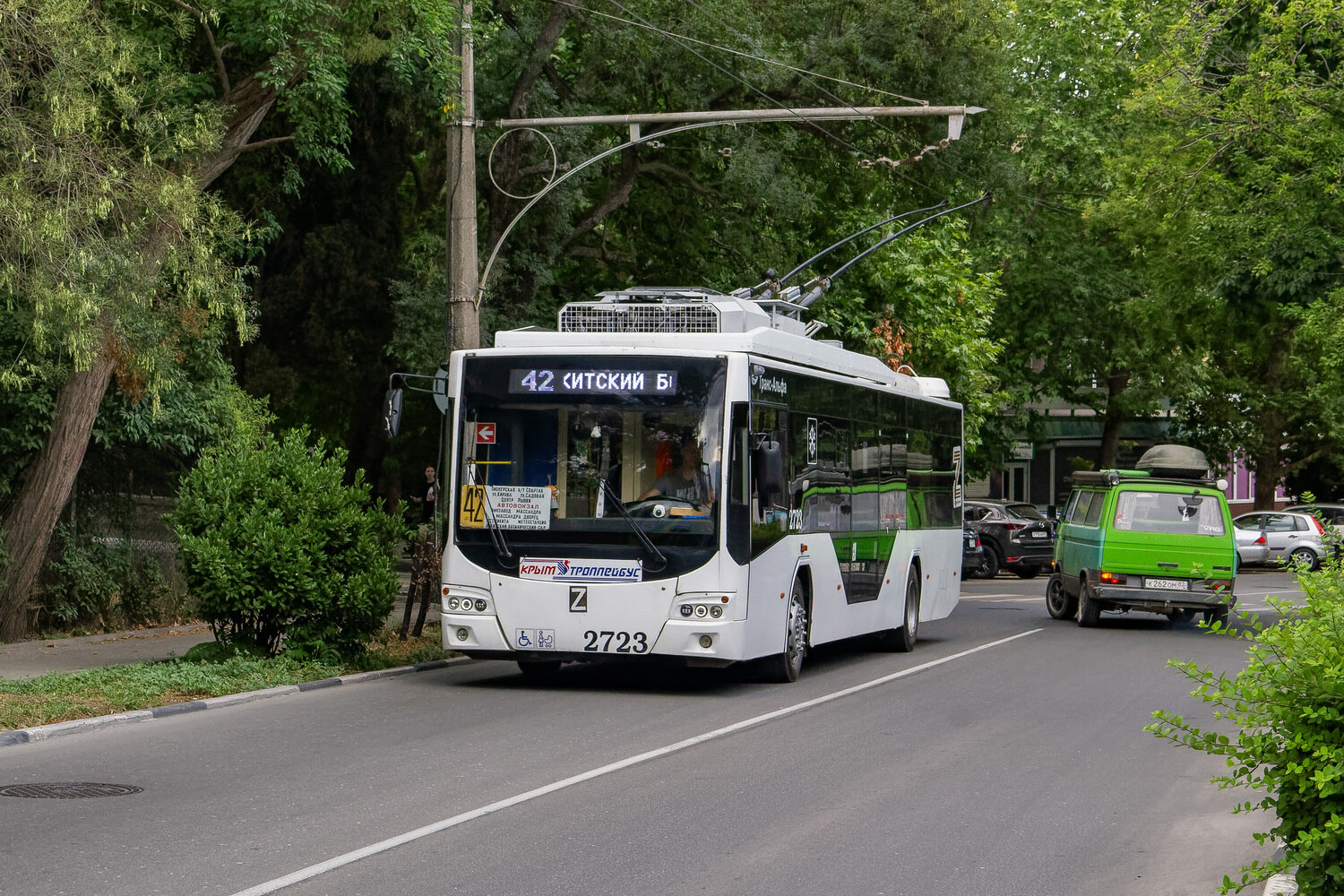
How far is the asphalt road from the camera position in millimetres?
7191

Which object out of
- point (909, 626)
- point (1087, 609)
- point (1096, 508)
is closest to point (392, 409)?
point (909, 626)

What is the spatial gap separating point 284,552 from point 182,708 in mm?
2158

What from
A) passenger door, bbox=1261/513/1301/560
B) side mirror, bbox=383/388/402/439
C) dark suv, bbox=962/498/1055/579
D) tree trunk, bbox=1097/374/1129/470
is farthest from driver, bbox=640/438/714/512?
passenger door, bbox=1261/513/1301/560

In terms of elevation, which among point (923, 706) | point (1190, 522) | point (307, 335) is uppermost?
point (307, 335)

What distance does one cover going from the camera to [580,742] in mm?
11148

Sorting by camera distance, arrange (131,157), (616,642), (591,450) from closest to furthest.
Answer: (616,642)
(591,450)
(131,157)

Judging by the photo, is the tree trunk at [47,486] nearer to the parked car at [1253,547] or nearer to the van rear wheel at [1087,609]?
the van rear wheel at [1087,609]

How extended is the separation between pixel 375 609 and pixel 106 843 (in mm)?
7563

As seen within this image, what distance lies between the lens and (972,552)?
127 feet

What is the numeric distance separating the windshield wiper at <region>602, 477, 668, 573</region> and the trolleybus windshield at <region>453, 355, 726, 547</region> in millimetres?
11

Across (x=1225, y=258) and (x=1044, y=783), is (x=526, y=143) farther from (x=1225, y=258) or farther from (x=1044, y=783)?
(x=1044, y=783)

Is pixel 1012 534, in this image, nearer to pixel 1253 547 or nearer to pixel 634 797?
pixel 1253 547

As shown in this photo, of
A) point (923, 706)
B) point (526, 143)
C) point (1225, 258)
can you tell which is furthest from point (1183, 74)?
point (923, 706)

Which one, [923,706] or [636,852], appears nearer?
[636,852]
